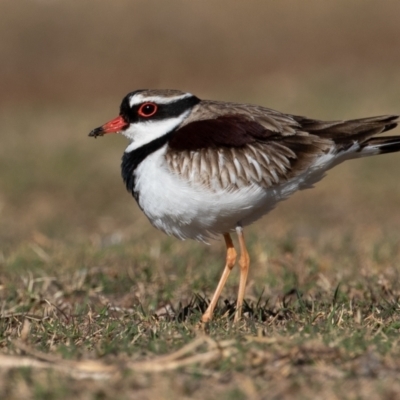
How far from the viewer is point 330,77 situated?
18250mm

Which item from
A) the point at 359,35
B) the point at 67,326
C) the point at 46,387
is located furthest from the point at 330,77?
the point at 46,387

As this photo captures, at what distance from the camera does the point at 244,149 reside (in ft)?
17.9

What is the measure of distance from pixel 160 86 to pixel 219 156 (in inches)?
667

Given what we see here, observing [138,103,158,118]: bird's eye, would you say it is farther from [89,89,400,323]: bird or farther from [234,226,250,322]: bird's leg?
[234,226,250,322]: bird's leg

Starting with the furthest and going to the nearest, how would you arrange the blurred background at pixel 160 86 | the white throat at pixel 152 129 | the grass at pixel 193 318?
the blurred background at pixel 160 86
the white throat at pixel 152 129
the grass at pixel 193 318

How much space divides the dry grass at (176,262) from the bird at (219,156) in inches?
26.0

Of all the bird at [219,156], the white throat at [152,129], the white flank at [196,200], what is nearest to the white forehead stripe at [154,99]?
the bird at [219,156]

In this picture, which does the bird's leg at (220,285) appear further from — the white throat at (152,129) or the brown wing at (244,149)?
the white throat at (152,129)

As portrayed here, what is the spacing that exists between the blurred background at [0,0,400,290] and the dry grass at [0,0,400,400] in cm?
6

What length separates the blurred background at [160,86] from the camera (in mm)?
10273

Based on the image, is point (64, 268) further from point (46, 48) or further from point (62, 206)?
point (46, 48)

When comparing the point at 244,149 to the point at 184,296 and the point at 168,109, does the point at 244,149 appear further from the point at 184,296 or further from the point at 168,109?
the point at 184,296

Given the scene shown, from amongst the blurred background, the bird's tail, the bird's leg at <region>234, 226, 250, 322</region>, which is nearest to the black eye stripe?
the bird's leg at <region>234, 226, 250, 322</region>

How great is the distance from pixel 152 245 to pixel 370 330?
362 cm
